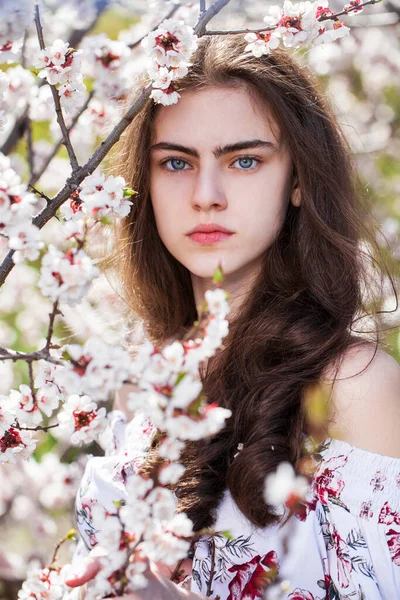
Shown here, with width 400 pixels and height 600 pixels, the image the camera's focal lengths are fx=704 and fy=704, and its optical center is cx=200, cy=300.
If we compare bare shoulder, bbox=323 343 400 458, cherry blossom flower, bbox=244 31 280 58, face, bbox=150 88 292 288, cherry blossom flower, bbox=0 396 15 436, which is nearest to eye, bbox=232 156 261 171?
face, bbox=150 88 292 288

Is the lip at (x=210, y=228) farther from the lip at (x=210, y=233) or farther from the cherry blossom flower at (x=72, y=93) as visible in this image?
the cherry blossom flower at (x=72, y=93)

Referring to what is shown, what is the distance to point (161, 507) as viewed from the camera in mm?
831

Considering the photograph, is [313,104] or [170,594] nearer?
[170,594]

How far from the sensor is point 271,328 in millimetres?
1532

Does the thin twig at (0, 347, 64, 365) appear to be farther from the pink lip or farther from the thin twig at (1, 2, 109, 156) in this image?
the thin twig at (1, 2, 109, 156)

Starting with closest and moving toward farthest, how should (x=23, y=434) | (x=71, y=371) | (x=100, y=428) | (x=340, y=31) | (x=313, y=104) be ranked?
(x=71, y=371) → (x=100, y=428) → (x=23, y=434) → (x=340, y=31) → (x=313, y=104)

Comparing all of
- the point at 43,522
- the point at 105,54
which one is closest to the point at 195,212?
the point at 105,54

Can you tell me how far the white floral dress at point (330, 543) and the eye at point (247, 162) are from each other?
1.89ft

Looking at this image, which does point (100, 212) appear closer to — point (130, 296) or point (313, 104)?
point (313, 104)

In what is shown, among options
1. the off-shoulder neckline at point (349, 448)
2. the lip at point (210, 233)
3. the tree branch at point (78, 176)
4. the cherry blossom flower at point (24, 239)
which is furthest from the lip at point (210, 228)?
the cherry blossom flower at point (24, 239)

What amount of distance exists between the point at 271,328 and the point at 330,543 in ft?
1.50

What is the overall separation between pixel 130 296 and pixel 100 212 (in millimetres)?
990

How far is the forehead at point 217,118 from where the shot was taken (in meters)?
1.44

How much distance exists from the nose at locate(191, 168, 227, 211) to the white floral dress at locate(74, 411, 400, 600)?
0.52 metres
